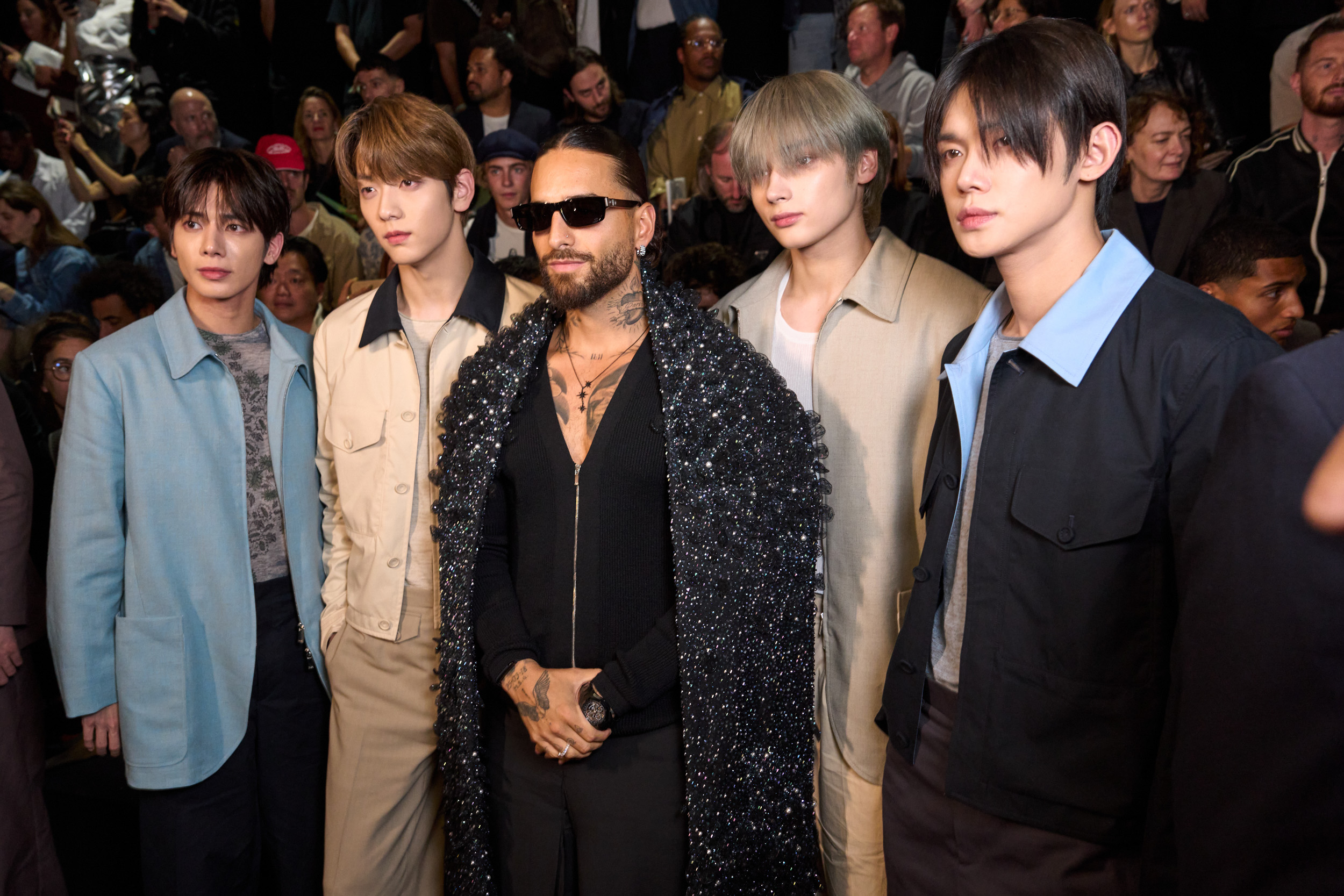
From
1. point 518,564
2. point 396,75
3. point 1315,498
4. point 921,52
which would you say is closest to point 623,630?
point 518,564

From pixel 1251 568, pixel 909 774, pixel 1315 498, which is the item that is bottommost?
pixel 909 774

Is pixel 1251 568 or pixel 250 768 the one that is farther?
pixel 250 768

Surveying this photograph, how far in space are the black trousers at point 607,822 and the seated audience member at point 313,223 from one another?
3693 millimetres

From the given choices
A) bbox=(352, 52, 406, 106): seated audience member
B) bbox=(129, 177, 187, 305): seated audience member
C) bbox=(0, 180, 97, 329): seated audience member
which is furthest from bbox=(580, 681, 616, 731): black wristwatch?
bbox=(352, 52, 406, 106): seated audience member

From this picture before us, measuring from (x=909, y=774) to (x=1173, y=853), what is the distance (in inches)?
25.2

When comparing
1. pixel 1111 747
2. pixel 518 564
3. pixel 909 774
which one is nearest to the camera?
pixel 1111 747

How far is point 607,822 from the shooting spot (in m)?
1.80

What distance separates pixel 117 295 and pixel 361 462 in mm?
3007

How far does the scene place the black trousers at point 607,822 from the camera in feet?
5.90

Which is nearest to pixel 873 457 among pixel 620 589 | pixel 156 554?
pixel 620 589

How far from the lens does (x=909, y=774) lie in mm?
1742

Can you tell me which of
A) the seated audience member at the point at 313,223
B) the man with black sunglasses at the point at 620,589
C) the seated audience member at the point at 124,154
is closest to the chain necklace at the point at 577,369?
the man with black sunglasses at the point at 620,589

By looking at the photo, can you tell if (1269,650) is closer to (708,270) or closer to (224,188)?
(224,188)

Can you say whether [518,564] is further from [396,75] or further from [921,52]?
[396,75]
